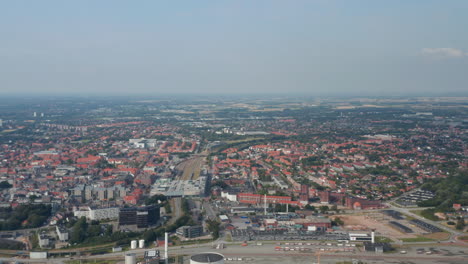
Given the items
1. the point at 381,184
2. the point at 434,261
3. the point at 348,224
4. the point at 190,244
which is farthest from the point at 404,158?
the point at 190,244

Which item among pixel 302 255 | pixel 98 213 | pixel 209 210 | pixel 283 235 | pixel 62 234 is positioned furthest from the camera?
pixel 209 210

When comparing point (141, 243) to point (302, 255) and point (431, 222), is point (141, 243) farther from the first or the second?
point (431, 222)

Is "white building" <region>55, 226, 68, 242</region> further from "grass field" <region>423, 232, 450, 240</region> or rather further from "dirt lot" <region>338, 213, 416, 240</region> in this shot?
"grass field" <region>423, 232, 450, 240</region>

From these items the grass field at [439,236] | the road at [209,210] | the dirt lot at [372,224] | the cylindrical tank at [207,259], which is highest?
the cylindrical tank at [207,259]

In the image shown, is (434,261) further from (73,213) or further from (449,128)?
(449,128)

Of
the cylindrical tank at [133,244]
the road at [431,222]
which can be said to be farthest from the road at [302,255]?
the road at [431,222]

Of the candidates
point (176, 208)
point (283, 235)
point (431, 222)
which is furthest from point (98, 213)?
point (431, 222)

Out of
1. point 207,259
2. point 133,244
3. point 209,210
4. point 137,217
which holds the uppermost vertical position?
point 207,259

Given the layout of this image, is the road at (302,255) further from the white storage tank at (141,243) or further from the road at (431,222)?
the road at (431,222)
